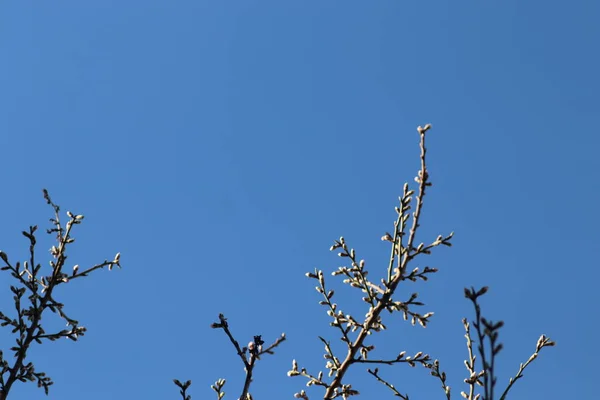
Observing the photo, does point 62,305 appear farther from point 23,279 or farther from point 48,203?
point 48,203

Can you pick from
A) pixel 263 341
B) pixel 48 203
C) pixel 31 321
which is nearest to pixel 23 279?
pixel 31 321

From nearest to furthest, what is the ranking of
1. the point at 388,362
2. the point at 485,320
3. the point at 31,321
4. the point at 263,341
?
the point at 485,320 → the point at 263,341 → the point at 388,362 → the point at 31,321

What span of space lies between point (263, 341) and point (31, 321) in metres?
3.67

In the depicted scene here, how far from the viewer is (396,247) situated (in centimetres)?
691

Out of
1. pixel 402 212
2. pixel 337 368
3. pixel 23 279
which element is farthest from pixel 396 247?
pixel 23 279

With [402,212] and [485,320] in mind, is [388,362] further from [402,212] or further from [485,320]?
[485,320]

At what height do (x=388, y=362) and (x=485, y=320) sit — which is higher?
(x=388, y=362)

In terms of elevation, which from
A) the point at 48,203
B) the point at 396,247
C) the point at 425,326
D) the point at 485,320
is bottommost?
the point at 485,320

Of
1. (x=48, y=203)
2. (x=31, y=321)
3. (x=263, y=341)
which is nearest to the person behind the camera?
(x=263, y=341)

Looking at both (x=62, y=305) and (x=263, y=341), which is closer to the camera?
(x=263, y=341)

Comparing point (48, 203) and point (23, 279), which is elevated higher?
point (48, 203)

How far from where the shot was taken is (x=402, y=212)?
6988mm

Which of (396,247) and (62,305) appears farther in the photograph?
(62,305)

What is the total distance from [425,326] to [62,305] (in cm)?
485
